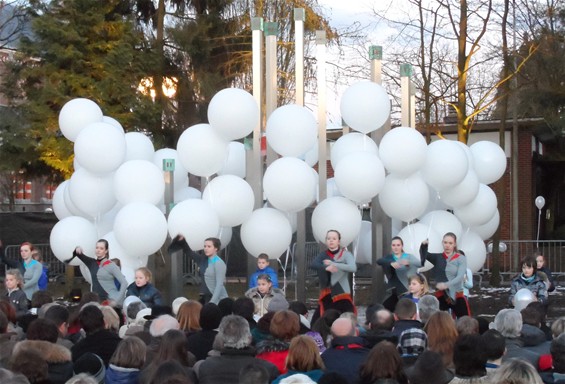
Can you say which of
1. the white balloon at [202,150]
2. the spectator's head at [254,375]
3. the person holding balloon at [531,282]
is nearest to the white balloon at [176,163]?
the white balloon at [202,150]

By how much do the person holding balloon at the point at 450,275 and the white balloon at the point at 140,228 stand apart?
3392 millimetres

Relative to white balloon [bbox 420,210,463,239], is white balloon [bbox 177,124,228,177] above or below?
above

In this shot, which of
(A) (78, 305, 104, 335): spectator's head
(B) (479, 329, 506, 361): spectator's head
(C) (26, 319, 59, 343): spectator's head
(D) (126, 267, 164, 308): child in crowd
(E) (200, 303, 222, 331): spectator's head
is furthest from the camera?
(D) (126, 267, 164, 308): child in crowd

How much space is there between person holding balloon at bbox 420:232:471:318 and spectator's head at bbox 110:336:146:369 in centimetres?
551

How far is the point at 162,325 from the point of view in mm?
6812

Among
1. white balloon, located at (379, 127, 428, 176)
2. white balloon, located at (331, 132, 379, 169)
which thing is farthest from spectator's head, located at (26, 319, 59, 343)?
white balloon, located at (331, 132, 379, 169)

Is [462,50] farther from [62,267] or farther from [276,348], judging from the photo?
[276,348]

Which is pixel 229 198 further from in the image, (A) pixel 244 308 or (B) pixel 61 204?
(A) pixel 244 308

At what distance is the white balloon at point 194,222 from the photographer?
486 inches

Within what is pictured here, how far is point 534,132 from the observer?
92.5 ft

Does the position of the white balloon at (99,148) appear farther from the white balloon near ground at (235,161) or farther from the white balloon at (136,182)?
the white balloon near ground at (235,161)

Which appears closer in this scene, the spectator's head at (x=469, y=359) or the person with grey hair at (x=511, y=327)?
the spectator's head at (x=469, y=359)

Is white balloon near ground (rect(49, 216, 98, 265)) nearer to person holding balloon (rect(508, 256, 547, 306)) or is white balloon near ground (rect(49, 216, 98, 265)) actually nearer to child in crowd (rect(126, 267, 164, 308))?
child in crowd (rect(126, 267, 164, 308))

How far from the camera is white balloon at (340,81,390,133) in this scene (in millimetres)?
13055
